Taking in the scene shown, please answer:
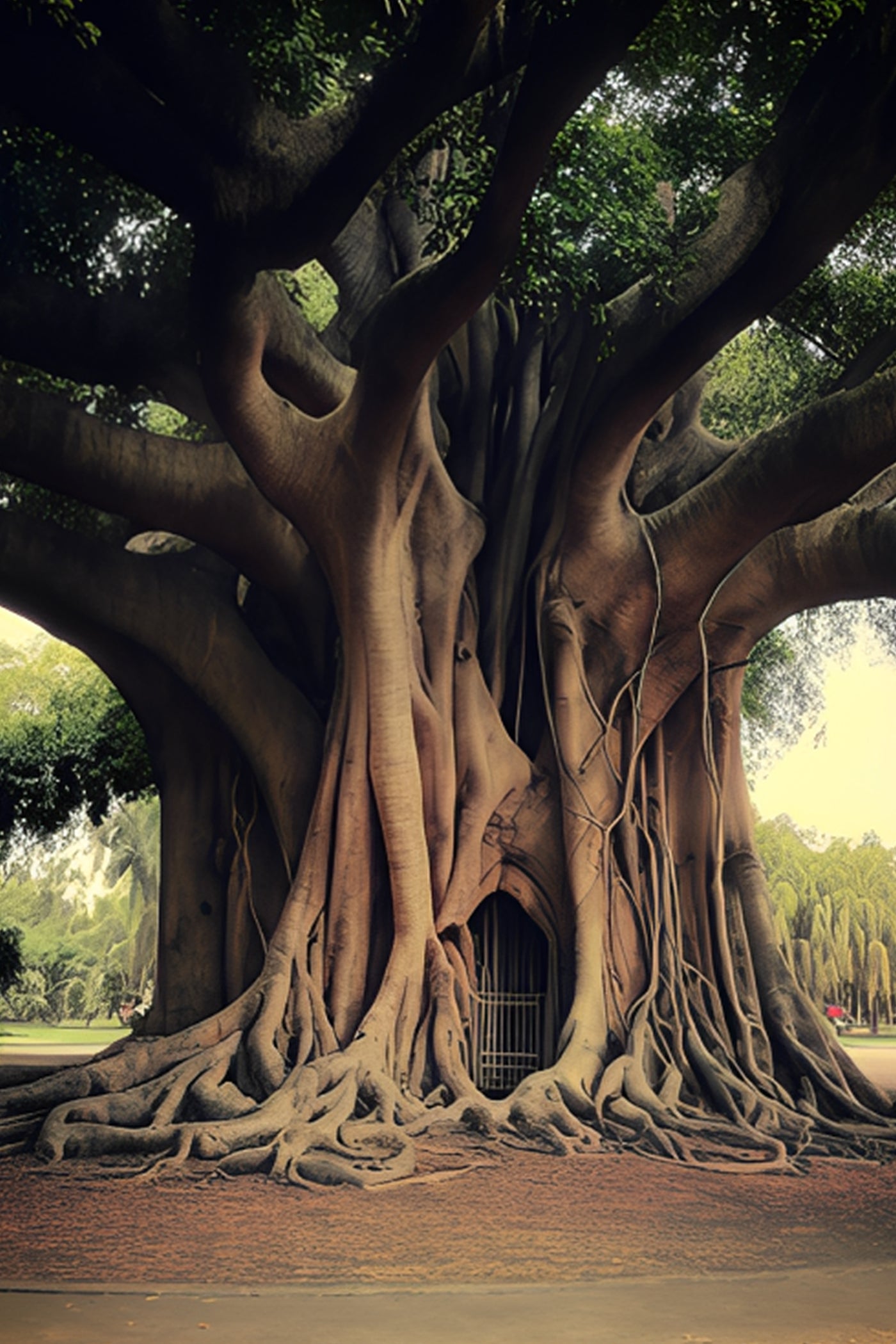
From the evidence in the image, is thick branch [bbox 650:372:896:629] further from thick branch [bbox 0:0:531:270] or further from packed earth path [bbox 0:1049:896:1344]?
packed earth path [bbox 0:1049:896:1344]

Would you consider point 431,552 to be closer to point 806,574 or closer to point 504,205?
point 806,574

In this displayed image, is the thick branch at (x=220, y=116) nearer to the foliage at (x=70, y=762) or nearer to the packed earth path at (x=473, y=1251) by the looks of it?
the packed earth path at (x=473, y=1251)

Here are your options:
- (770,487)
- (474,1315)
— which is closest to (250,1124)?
(474,1315)

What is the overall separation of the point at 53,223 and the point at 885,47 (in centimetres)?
497

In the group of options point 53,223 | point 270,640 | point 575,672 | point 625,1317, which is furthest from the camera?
point 270,640

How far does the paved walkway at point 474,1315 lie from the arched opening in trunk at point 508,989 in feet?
16.0

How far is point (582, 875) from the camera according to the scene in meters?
8.38

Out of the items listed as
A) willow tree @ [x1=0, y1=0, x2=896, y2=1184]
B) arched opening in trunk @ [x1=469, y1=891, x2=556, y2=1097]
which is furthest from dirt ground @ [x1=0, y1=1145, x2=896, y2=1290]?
arched opening in trunk @ [x1=469, y1=891, x2=556, y2=1097]

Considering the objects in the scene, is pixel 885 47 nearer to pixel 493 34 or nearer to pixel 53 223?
pixel 493 34

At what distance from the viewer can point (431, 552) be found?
8727 mm

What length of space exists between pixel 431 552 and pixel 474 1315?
18.8 feet

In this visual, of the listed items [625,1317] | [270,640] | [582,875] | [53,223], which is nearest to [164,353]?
[53,223]

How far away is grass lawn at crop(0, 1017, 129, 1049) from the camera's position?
29.2m

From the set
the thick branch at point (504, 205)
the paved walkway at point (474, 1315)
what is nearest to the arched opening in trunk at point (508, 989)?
the thick branch at point (504, 205)
